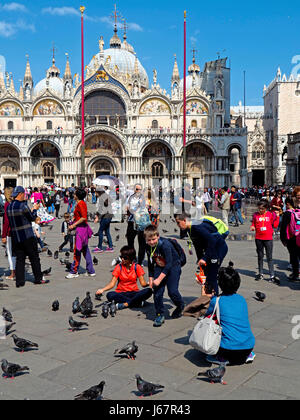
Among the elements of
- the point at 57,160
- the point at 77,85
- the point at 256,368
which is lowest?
the point at 256,368

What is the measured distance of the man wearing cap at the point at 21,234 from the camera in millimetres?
8086

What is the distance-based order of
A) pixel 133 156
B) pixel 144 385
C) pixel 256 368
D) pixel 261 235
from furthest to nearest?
pixel 133 156 < pixel 261 235 < pixel 256 368 < pixel 144 385

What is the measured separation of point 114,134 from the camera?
134ft

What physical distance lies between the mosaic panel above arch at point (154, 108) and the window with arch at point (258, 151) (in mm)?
15034

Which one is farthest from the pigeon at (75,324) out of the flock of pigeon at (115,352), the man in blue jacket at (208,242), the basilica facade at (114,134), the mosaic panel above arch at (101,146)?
the mosaic panel above arch at (101,146)

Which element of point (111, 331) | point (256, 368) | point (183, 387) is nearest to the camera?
point (183, 387)

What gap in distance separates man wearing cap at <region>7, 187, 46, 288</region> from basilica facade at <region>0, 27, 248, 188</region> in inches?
1297

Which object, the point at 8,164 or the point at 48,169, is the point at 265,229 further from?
the point at 8,164

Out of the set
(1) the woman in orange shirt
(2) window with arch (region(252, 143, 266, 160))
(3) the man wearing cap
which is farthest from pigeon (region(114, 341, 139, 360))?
(2) window with arch (region(252, 143, 266, 160))

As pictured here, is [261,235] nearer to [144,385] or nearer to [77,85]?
[144,385]

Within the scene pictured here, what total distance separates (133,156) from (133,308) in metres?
34.9

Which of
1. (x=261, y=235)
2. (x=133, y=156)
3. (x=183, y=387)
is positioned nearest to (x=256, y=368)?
(x=183, y=387)

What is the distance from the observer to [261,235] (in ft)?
26.9

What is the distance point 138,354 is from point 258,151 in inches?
1989
